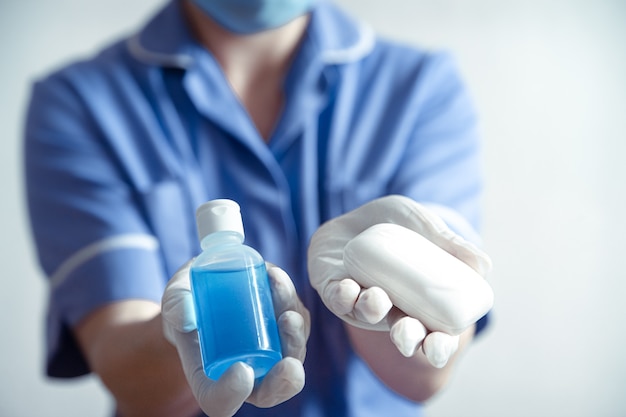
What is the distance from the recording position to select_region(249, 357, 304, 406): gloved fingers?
0.39 metres

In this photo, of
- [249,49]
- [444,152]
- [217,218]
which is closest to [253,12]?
[249,49]

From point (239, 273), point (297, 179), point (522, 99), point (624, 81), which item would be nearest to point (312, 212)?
point (297, 179)

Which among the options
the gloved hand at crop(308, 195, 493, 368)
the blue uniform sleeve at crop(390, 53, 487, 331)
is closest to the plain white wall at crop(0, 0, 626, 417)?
the blue uniform sleeve at crop(390, 53, 487, 331)

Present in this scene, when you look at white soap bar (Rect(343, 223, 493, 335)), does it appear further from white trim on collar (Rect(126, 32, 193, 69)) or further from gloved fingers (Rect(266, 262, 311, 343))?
white trim on collar (Rect(126, 32, 193, 69))

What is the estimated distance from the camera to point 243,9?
72 centimetres

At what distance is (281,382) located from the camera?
0.39m

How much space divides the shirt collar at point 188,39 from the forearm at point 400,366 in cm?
33

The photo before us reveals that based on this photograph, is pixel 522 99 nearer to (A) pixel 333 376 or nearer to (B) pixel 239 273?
(A) pixel 333 376

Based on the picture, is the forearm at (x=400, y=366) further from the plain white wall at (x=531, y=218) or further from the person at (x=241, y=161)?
the plain white wall at (x=531, y=218)

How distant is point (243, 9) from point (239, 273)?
403 mm

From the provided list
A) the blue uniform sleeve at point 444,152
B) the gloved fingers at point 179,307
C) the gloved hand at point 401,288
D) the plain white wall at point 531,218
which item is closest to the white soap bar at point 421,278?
the gloved hand at point 401,288

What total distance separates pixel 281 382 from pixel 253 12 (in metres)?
0.46

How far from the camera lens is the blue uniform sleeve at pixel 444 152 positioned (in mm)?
690

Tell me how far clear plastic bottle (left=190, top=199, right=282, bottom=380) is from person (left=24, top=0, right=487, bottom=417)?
0.21m
